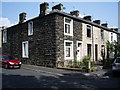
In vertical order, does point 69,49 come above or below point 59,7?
below

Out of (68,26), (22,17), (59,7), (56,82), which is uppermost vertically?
(59,7)

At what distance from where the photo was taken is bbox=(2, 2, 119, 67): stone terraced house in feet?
56.2

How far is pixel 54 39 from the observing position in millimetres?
16953

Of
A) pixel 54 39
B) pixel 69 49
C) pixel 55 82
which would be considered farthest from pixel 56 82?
pixel 69 49

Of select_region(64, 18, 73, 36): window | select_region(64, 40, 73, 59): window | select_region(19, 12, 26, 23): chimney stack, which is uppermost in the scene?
select_region(19, 12, 26, 23): chimney stack

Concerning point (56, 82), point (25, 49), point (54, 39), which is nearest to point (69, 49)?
point (54, 39)

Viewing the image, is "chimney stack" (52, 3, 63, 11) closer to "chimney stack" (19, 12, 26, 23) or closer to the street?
"chimney stack" (19, 12, 26, 23)

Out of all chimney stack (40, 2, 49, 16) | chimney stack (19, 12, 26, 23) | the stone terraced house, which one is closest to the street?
the stone terraced house

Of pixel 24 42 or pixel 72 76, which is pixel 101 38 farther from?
pixel 72 76

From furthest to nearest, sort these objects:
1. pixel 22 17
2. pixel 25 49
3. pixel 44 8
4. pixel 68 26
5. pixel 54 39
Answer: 1. pixel 22 17
2. pixel 25 49
3. pixel 68 26
4. pixel 44 8
5. pixel 54 39

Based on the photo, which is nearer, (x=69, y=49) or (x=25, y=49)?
(x=69, y=49)

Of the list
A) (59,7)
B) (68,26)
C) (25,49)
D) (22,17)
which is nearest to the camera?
(59,7)

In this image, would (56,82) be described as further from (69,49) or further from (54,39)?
(69,49)

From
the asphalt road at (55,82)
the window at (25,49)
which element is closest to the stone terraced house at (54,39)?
the window at (25,49)
